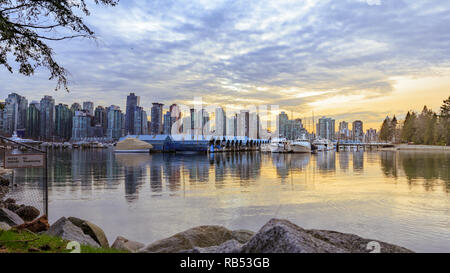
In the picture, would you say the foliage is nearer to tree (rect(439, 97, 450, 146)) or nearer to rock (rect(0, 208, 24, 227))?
tree (rect(439, 97, 450, 146))

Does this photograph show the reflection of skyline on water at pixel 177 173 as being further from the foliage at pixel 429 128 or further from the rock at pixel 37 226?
the foliage at pixel 429 128

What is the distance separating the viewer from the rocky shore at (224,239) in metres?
5.66

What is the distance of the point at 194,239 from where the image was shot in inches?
358

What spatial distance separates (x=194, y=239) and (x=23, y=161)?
5943mm

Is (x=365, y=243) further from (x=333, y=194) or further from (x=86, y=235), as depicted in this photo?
(x=333, y=194)

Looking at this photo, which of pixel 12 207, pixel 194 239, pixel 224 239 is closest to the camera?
pixel 194 239

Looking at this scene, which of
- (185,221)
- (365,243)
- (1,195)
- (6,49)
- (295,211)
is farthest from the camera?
(1,195)

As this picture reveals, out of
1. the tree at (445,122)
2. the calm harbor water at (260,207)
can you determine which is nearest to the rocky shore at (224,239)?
the calm harbor water at (260,207)

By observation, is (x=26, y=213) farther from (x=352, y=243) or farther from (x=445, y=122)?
(x=445, y=122)

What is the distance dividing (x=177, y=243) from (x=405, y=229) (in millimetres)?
9016

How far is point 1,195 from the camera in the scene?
17.9 meters

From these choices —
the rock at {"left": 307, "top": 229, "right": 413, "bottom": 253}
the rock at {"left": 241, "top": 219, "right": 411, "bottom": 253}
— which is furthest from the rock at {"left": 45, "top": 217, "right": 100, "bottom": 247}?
the rock at {"left": 307, "top": 229, "right": 413, "bottom": 253}

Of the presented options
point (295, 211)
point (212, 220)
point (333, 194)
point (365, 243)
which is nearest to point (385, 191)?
point (333, 194)

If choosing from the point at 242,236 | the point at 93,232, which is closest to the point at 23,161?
the point at 93,232
